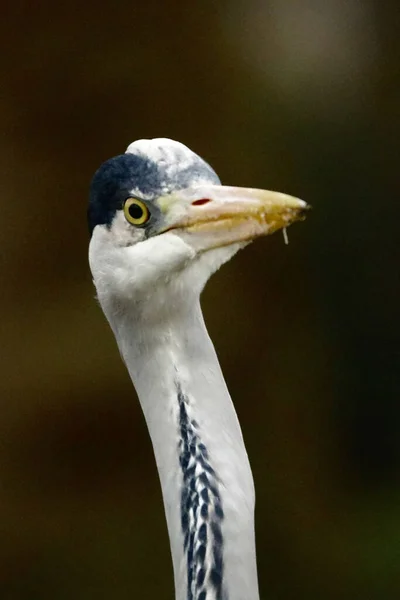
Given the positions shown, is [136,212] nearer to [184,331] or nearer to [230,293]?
[184,331]

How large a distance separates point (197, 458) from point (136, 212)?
232mm

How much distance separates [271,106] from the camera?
208 centimetres

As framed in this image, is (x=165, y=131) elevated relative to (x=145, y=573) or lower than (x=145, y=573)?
elevated

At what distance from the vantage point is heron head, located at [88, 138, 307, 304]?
35.0 inches

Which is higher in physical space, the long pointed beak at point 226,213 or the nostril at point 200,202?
the nostril at point 200,202

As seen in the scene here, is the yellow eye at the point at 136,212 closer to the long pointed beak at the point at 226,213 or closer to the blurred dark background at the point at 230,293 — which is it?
the long pointed beak at the point at 226,213

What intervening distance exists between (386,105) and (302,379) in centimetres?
60

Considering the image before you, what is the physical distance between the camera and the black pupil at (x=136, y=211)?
0.93 m

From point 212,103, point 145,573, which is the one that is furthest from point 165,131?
point 145,573

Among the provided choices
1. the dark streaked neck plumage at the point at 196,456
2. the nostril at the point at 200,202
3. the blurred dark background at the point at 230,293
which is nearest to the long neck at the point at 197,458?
the dark streaked neck plumage at the point at 196,456

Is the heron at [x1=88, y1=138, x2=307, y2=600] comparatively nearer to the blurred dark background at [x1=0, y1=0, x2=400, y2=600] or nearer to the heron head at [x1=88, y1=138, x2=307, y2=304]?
the heron head at [x1=88, y1=138, x2=307, y2=304]

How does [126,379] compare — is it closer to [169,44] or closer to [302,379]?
[302,379]

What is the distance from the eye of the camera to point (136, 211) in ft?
3.07

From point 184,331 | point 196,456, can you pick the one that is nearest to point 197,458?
point 196,456
